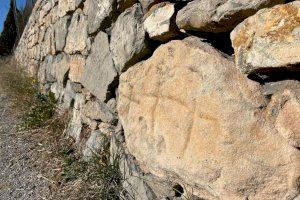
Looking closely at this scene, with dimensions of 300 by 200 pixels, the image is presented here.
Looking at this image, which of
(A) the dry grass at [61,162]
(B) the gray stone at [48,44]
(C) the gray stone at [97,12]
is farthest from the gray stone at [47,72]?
(C) the gray stone at [97,12]

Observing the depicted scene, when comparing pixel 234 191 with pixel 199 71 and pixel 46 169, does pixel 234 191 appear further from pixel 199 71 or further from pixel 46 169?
pixel 46 169

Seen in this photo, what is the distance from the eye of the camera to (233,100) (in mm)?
1301

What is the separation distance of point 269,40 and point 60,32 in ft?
9.52

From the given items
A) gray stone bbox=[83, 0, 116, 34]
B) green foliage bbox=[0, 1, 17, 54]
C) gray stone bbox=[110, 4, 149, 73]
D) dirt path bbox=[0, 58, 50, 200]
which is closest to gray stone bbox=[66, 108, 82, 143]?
dirt path bbox=[0, 58, 50, 200]

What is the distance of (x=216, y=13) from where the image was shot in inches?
52.4

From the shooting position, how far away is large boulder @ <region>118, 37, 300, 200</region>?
3.99 ft

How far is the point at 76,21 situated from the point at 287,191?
95.3 inches

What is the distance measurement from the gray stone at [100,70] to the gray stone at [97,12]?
80mm

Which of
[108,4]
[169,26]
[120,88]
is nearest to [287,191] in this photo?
[169,26]

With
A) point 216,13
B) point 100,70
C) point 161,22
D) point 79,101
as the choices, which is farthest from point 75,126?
point 216,13

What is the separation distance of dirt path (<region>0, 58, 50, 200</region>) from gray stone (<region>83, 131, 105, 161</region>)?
11.9 inches

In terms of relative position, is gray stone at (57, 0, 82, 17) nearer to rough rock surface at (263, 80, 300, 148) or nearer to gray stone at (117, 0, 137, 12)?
gray stone at (117, 0, 137, 12)

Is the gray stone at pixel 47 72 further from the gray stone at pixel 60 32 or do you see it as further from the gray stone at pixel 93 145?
the gray stone at pixel 93 145

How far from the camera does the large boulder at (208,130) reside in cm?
122
